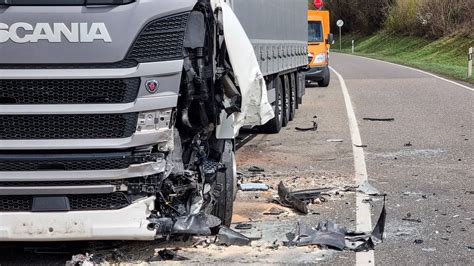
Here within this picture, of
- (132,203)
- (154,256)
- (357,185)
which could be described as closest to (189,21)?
(132,203)

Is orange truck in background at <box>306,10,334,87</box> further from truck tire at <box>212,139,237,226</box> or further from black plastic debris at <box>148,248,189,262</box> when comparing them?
black plastic debris at <box>148,248,189,262</box>

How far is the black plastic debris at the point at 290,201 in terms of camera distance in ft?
24.1

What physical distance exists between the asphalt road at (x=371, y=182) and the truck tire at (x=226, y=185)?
0.31 m

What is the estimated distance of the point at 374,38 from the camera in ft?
221

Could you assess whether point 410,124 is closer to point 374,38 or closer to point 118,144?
point 118,144

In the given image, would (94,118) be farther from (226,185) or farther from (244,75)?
(226,185)

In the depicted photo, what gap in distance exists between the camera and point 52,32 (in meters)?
5.07

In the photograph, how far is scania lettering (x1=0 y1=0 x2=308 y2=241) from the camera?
5109 millimetres

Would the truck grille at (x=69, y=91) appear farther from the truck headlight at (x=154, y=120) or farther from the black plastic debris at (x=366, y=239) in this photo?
the black plastic debris at (x=366, y=239)

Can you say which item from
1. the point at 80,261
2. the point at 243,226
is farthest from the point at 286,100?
the point at 80,261

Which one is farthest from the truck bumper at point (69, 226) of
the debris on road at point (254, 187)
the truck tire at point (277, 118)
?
the truck tire at point (277, 118)

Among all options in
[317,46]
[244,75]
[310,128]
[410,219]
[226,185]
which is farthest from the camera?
[317,46]

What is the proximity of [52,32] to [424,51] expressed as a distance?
46.6 metres

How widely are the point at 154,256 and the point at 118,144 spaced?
1186 mm
